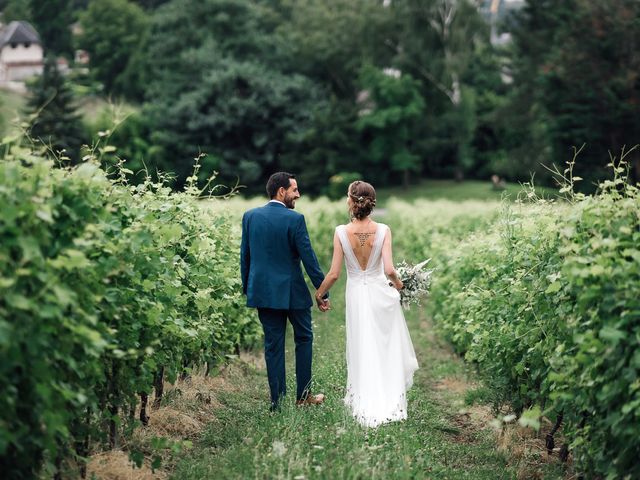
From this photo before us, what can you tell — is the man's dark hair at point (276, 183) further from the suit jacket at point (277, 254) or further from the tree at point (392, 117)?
the tree at point (392, 117)

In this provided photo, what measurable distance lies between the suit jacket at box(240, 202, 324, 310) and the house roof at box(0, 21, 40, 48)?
95923mm

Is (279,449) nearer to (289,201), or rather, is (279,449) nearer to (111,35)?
(289,201)

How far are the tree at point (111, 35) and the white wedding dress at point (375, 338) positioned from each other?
68.0 meters

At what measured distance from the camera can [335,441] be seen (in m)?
6.55

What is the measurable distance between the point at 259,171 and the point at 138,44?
26.1m

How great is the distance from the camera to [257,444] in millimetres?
6508

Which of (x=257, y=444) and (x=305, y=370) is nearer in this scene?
(x=257, y=444)

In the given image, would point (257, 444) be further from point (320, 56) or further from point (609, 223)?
point (320, 56)

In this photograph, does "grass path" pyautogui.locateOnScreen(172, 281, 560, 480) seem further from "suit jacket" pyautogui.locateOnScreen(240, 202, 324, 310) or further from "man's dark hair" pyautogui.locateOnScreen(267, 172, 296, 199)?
"man's dark hair" pyautogui.locateOnScreen(267, 172, 296, 199)

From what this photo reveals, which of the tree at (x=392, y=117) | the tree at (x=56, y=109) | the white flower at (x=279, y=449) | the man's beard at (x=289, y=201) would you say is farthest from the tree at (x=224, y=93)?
the white flower at (x=279, y=449)

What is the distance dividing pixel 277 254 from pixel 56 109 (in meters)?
47.6

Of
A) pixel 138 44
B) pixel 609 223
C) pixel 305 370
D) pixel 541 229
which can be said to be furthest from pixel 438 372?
pixel 138 44

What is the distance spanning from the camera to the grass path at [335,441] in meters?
5.91

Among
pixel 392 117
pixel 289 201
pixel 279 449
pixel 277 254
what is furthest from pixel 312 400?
pixel 392 117
